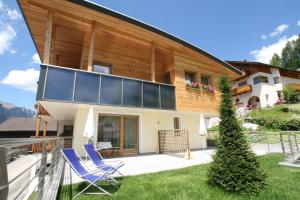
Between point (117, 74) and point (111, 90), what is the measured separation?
3485mm

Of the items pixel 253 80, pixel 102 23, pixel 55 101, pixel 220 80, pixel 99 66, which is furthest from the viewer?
pixel 253 80

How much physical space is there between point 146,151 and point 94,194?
326 inches

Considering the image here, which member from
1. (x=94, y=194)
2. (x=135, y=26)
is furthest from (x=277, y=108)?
(x=94, y=194)

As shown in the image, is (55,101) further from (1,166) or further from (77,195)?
(1,166)

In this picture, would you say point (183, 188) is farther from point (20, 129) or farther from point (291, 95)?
point (291, 95)

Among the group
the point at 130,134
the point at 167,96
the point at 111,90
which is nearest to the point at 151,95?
the point at 167,96

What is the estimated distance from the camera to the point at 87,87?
938 centimetres

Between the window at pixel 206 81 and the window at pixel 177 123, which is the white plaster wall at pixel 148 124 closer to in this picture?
the window at pixel 177 123

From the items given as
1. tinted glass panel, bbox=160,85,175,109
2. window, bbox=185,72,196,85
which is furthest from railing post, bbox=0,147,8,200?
window, bbox=185,72,196,85

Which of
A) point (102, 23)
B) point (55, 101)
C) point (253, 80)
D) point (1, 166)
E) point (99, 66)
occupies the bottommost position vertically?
point (1, 166)

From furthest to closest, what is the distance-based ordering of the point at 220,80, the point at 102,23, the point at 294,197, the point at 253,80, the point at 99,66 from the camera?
the point at 253,80 → the point at 99,66 → the point at 102,23 → the point at 220,80 → the point at 294,197

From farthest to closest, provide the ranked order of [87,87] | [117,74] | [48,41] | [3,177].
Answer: [117,74] → [87,87] → [48,41] → [3,177]

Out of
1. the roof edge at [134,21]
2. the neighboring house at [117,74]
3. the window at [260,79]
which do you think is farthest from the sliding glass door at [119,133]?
the window at [260,79]

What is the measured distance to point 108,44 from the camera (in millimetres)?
13195
